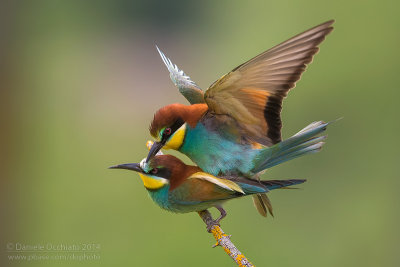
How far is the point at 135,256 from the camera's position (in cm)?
341

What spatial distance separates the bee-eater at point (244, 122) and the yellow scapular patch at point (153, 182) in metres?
0.12

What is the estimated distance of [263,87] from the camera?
4.92 ft

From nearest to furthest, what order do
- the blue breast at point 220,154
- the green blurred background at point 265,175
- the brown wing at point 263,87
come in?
the brown wing at point 263,87, the blue breast at point 220,154, the green blurred background at point 265,175

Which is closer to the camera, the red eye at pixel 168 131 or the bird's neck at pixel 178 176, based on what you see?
the red eye at pixel 168 131

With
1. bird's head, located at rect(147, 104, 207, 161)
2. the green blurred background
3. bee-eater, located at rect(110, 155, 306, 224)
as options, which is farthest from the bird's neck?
the green blurred background

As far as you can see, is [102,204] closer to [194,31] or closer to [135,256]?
[135,256]

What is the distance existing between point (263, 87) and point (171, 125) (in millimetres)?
260

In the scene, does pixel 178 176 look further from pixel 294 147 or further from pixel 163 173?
pixel 294 147

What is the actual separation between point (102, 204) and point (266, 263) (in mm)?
1204

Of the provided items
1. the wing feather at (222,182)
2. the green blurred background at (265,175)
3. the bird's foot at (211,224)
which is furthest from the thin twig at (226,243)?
the green blurred background at (265,175)

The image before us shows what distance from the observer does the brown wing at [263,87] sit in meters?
1.39

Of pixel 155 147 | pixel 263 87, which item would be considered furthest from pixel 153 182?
pixel 263 87

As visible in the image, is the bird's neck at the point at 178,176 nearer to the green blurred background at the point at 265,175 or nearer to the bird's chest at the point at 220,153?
the bird's chest at the point at 220,153

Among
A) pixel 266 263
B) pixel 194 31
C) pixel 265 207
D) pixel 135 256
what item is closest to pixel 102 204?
pixel 135 256
